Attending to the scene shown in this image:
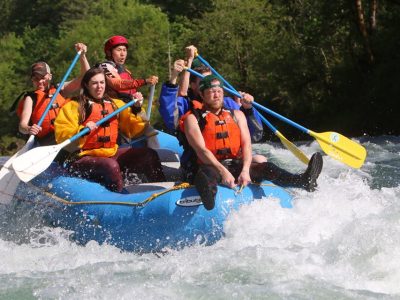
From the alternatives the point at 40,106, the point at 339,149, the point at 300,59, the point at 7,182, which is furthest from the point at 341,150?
the point at 300,59

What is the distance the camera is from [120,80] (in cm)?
559

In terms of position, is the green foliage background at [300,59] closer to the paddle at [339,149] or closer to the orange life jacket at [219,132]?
the paddle at [339,149]

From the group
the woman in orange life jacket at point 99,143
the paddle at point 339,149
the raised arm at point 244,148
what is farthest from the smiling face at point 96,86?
the paddle at point 339,149

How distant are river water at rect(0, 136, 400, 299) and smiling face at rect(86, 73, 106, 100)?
1.07 m

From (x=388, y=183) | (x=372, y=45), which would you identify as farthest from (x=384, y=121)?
(x=388, y=183)

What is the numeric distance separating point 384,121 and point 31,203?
10.2 meters

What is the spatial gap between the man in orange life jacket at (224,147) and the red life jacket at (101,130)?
0.72 metres

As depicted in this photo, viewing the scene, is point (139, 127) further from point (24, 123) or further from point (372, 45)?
point (372, 45)

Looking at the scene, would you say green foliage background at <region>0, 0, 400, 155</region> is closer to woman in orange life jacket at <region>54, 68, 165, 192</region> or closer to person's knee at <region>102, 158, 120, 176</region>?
woman in orange life jacket at <region>54, 68, 165, 192</region>

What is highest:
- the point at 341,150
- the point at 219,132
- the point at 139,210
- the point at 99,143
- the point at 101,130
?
the point at 219,132

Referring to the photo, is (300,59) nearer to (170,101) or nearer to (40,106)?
(40,106)

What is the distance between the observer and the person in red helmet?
18.3 feet

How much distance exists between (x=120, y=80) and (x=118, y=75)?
104 millimetres

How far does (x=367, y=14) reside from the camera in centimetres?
1575
